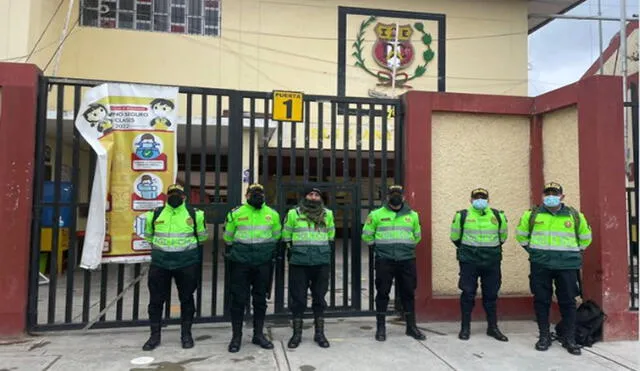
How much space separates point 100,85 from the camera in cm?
576

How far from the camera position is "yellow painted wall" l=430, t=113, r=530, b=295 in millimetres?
6555

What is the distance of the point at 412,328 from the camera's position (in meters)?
5.80

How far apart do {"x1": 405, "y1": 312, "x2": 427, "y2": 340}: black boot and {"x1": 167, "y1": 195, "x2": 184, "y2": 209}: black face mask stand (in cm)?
284

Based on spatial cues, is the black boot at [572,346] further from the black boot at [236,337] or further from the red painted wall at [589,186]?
the black boot at [236,337]

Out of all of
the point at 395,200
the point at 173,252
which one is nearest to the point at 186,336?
the point at 173,252

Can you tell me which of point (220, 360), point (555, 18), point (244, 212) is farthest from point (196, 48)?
point (555, 18)

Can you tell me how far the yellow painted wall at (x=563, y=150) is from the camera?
244 inches

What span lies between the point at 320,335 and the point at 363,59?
36.5ft

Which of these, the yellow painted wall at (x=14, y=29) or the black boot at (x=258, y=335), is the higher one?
the yellow painted wall at (x=14, y=29)

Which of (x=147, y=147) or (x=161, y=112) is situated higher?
(x=161, y=112)

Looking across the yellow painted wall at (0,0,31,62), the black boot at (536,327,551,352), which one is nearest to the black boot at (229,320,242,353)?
the black boot at (536,327,551,352)

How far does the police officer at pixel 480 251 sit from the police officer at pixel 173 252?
295cm

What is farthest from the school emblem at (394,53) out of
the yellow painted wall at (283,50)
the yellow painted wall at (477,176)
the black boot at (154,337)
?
the black boot at (154,337)

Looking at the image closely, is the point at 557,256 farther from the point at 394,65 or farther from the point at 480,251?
the point at 394,65
